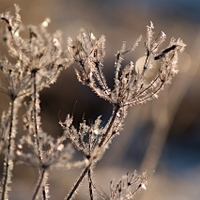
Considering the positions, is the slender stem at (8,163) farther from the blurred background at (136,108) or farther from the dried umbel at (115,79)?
the blurred background at (136,108)

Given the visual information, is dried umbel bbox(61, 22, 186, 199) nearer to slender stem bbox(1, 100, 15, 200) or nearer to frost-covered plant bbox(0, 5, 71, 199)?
frost-covered plant bbox(0, 5, 71, 199)

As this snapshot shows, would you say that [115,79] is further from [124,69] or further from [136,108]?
[136,108]

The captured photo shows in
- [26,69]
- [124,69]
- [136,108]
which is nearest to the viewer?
[26,69]

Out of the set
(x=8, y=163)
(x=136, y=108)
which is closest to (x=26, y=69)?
(x=8, y=163)

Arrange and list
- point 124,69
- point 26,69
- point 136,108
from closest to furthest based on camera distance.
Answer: point 26,69 < point 124,69 < point 136,108

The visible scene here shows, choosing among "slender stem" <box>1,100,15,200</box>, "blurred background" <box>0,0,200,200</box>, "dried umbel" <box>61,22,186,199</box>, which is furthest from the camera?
"blurred background" <box>0,0,200,200</box>

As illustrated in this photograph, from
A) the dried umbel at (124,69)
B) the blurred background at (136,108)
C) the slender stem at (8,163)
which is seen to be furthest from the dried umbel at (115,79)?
the blurred background at (136,108)

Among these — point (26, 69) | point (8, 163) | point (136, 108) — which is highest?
point (136, 108)

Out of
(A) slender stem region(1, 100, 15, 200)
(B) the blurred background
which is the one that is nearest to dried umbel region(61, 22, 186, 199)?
(A) slender stem region(1, 100, 15, 200)
